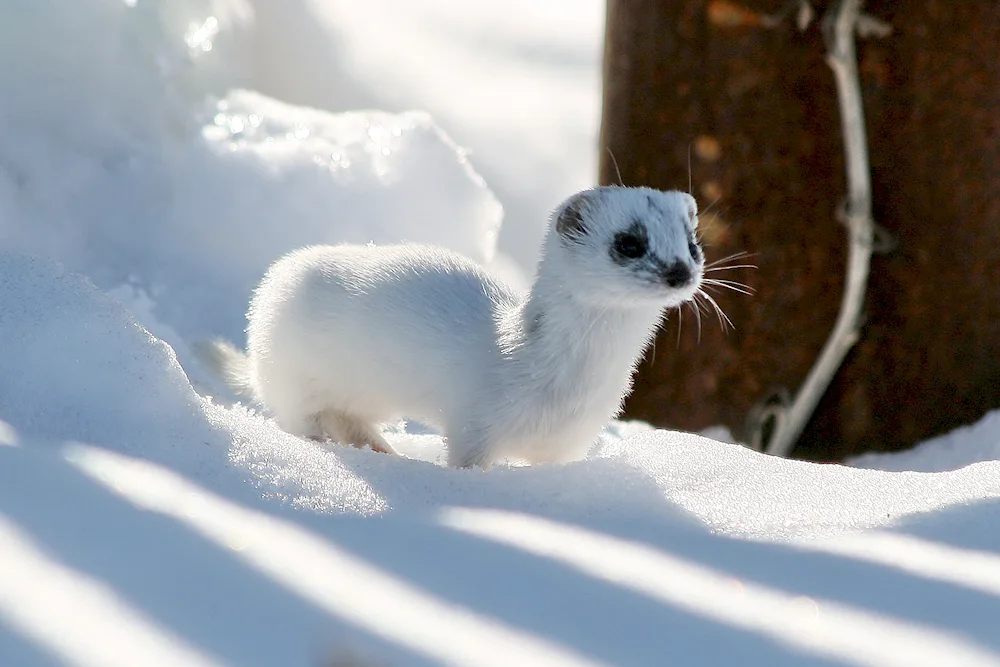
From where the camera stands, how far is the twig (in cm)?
211

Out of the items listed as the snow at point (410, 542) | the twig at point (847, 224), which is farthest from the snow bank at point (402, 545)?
the twig at point (847, 224)

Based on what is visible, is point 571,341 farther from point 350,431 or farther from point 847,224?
point 847,224

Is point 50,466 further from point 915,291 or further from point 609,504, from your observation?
point 915,291

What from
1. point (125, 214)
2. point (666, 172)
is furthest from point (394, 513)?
point (125, 214)

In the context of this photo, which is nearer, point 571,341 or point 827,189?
point 571,341

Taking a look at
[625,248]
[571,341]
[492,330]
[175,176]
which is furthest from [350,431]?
[175,176]

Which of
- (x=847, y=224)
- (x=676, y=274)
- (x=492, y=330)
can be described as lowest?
(x=492, y=330)

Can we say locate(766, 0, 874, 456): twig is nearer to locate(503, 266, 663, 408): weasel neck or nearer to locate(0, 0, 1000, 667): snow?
locate(0, 0, 1000, 667): snow

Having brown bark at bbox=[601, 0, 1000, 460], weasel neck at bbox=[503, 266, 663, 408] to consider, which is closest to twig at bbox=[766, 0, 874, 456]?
brown bark at bbox=[601, 0, 1000, 460]

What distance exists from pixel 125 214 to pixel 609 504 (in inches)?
59.7

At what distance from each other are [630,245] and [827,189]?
940 mm

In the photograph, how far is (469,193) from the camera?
2.70 meters

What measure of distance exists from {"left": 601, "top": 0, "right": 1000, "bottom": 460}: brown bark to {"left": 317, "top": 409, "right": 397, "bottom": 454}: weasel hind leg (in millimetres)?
851

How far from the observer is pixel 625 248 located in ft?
4.68
